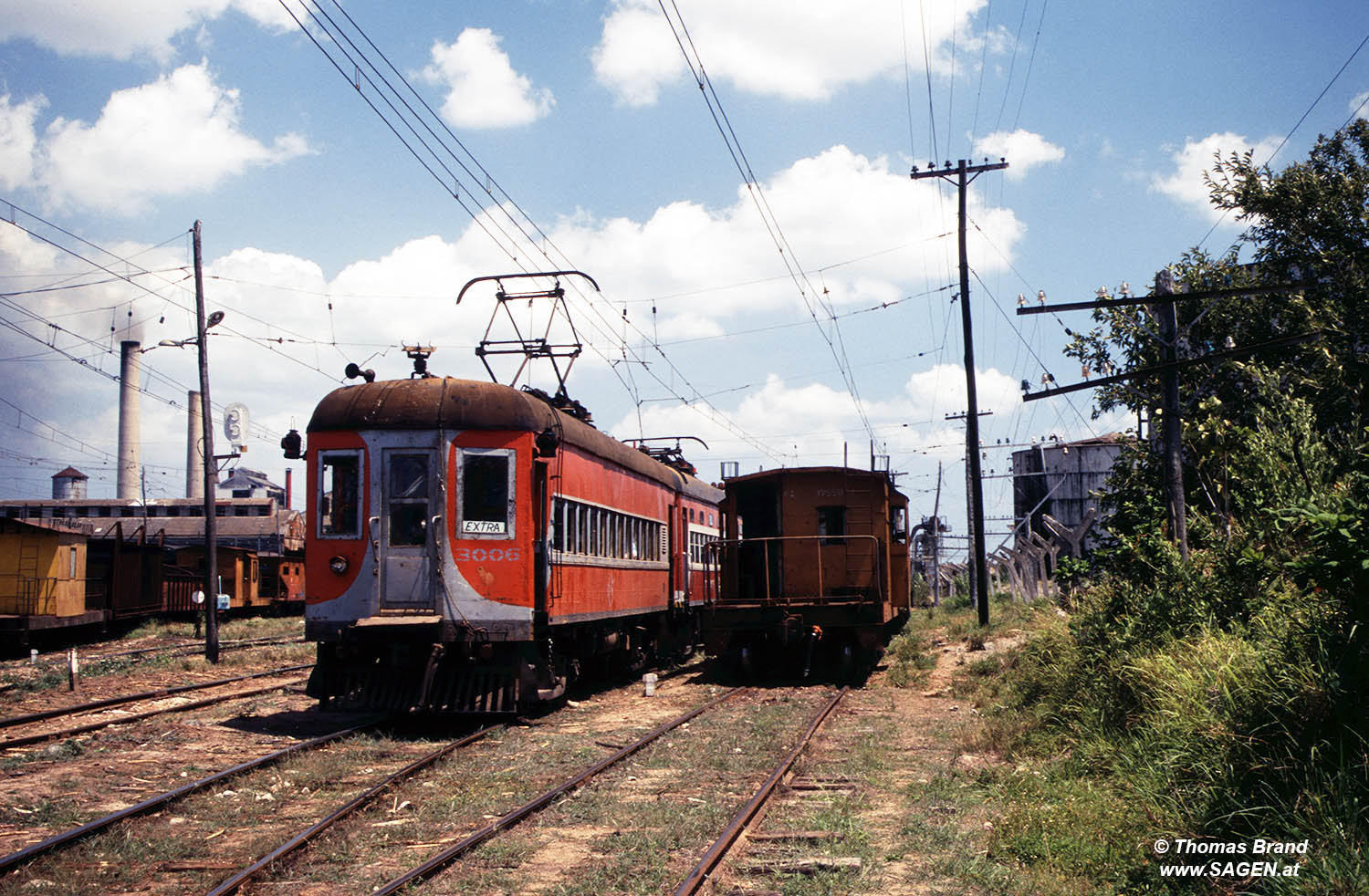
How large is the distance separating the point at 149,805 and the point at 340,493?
15.8ft

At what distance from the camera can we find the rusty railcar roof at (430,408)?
1196 cm

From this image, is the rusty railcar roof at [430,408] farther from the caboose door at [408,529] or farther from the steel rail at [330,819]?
the steel rail at [330,819]

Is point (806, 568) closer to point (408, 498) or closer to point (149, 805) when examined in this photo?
point (408, 498)

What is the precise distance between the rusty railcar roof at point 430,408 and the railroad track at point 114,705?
411cm

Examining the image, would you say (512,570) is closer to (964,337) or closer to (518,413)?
(518,413)

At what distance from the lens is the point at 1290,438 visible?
30.8 ft

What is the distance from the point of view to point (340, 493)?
12109 millimetres

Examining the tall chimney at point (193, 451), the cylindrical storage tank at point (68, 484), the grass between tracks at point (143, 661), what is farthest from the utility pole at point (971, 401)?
the cylindrical storage tank at point (68, 484)

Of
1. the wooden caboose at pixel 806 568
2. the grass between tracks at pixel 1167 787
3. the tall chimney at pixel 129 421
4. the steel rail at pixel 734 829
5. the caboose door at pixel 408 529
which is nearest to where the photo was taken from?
the grass between tracks at pixel 1167 787

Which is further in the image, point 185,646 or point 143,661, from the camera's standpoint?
point 185,646

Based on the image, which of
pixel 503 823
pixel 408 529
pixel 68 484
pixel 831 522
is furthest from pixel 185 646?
pixel 68 484

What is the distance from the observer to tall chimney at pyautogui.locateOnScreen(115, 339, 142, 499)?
65750mm

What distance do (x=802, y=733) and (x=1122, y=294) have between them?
Answer: 8191mm

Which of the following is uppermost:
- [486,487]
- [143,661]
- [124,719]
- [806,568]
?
[486,487]
